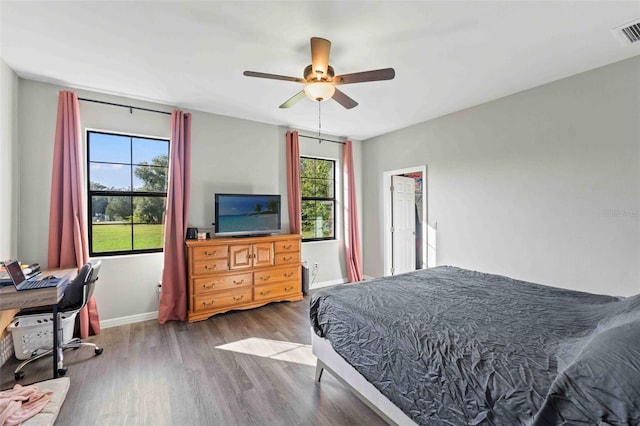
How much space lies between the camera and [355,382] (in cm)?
185

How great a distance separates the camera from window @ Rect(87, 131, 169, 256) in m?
3.33

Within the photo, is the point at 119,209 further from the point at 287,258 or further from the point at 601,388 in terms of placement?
the point at 601,388

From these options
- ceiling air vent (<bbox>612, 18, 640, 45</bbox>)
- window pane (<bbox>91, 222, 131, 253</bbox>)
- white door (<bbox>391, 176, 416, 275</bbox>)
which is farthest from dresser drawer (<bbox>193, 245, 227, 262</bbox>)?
ceiling air vent (<bbox>612, 18, 640, 45</bbox>)

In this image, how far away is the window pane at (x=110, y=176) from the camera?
10.9ft

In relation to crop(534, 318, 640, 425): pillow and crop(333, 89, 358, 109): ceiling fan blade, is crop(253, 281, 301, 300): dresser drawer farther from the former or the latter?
crop(534, 318, 640, 425): pillow

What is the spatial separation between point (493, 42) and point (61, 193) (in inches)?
175

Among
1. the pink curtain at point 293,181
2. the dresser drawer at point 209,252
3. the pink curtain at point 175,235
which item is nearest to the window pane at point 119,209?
the pink curtain at point 175,235

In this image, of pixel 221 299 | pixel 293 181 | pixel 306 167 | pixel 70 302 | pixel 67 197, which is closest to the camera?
pixel 70 302

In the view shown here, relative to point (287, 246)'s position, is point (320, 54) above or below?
above

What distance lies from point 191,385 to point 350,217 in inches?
143

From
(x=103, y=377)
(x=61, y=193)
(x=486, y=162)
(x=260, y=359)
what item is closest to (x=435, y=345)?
(x=260, y=359)

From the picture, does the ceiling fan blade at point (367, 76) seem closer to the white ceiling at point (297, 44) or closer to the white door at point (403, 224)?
the white ceiling at point (297, 44)

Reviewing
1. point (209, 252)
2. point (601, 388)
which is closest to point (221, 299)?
point (209, 252)

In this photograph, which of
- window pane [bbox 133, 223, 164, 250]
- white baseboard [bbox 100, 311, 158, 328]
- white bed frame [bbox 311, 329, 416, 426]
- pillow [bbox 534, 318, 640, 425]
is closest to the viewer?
pillow [bbox 534, 318, 640, 425]
